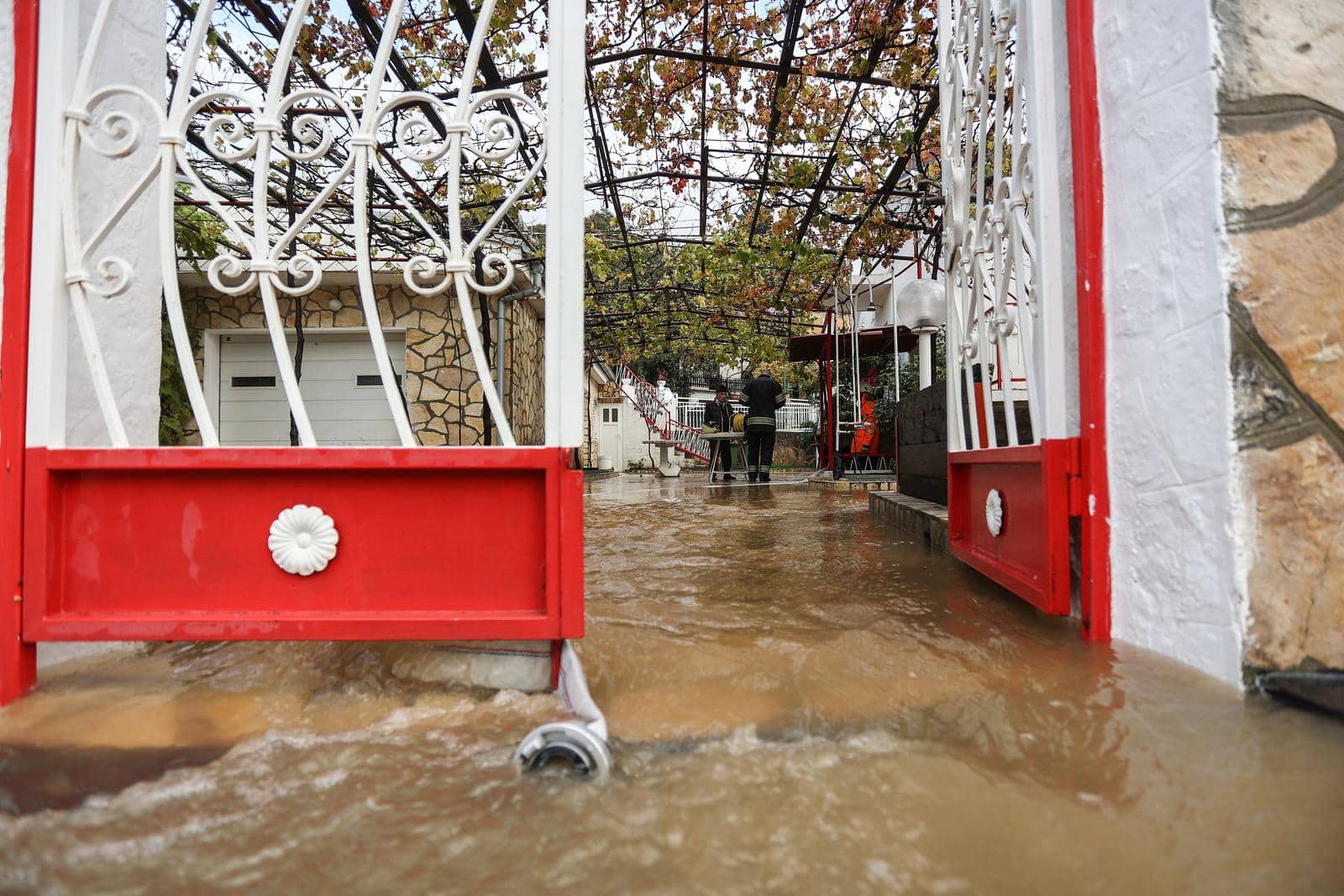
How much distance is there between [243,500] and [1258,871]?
1891 millimetres

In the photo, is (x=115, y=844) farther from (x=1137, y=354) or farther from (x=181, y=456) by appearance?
(x=1137, y=354)

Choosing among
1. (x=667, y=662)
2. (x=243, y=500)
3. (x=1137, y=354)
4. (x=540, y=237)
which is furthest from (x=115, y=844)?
(x=540, y=237)

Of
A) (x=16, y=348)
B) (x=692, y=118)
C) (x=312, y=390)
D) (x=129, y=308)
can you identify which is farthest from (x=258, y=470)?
(x=312, y=390)

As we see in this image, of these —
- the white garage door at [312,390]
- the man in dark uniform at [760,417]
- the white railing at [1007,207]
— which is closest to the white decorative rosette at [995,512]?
the white railing at [1007,207]

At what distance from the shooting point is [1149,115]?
5.19 feet

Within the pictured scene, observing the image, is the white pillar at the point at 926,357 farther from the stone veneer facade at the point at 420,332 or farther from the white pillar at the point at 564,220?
the white pillar at the point at 564,220

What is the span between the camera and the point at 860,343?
31.4ft

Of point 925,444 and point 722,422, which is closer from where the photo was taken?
point 925,444

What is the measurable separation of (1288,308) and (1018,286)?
27.7 inches

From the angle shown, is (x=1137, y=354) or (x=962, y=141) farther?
(x=962, y=141)

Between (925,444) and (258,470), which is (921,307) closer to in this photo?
(925,444)

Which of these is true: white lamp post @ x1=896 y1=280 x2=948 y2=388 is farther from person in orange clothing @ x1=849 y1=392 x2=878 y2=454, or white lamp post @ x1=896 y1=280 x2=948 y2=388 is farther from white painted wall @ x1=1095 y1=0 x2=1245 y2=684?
white painted wall @ x1=1095 y1=0 x2=1245 y2=684

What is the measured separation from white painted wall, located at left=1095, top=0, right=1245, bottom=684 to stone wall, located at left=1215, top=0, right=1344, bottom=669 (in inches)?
1.4

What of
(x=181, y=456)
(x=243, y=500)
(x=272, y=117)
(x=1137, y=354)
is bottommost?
(x=243, y=500)
